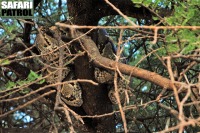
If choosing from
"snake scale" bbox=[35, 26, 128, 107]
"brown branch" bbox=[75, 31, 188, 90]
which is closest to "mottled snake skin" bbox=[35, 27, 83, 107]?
"snake scale" bbox=[35, 26, 128, 107]

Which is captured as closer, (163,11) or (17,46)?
(163,11)

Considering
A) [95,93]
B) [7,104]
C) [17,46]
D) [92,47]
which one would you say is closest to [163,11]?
[92,47]

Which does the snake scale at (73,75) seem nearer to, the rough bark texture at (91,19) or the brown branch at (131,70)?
the rough bark texture at (91,19)

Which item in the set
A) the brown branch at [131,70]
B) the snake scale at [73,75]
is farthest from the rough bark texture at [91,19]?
the brown branch at [131,70]

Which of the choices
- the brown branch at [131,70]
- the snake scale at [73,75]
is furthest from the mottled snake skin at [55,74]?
the brown branch at [131,70]

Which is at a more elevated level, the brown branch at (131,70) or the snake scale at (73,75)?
the brown branch at (131,70)

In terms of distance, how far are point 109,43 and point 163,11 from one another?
0.83 m

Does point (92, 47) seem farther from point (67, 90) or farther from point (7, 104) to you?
point (7, 104)

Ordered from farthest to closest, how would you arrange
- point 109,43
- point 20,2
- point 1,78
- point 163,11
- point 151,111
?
point 151,111
point 1,78
point 109,43
point 20,2
point 163,11

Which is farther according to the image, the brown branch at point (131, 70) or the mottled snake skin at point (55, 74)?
the mottled snake skin at point (55, 74)

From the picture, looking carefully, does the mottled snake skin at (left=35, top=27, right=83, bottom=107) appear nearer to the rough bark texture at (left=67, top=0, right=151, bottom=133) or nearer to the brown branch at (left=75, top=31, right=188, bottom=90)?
the rough bark texture at (left=67, top=0, right=151, bottom=133)

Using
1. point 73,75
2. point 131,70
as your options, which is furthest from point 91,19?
point 131,70

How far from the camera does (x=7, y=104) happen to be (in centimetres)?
340

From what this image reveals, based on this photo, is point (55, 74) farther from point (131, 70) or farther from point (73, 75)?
point (131, 70)
